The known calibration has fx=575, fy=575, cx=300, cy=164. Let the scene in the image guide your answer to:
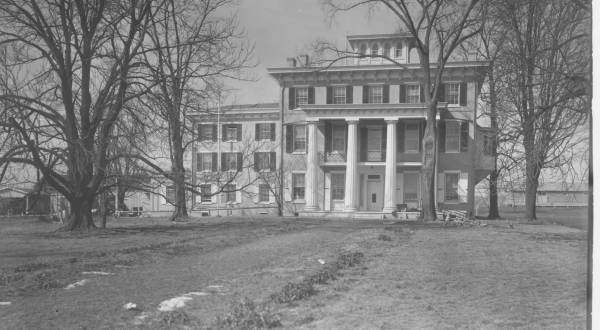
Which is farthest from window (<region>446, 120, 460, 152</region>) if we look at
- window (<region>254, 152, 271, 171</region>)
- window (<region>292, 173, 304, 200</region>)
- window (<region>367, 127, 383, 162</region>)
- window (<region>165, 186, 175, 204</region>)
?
window (<region>165, 186, 175, 204</region>)

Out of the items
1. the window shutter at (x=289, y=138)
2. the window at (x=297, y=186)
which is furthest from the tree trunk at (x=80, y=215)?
the window shutter at (x=289, y=138)

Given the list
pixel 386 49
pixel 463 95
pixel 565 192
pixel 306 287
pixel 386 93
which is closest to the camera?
pixel 306 287

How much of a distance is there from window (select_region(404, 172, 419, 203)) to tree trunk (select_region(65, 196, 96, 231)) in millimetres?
18869

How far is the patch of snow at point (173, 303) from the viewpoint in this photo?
238 inches

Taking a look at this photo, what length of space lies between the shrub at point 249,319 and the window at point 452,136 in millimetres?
27703

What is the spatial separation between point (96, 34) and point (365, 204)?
19.6 m

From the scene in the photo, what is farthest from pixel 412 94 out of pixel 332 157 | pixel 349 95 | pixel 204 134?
pixel 204 134

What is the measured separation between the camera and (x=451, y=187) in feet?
104

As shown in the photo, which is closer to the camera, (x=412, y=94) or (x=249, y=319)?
(x=249, y=319)

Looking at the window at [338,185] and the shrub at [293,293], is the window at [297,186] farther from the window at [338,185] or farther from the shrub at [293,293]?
the shrub at [293,293]

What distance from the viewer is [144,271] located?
8766 mm

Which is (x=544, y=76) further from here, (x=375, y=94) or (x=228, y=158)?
(x=228, y=158)

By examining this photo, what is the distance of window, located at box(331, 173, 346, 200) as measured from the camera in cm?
3356

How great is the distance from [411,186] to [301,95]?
27.0ft
